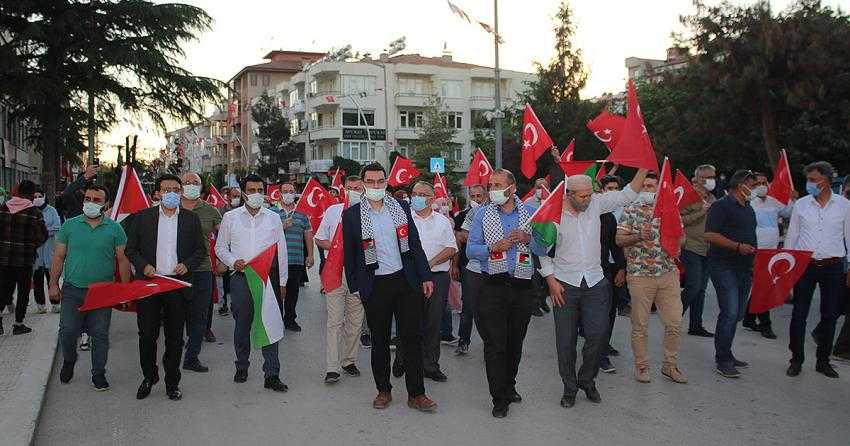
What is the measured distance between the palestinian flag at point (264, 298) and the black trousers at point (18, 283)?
3.95m

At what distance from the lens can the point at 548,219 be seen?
19.9ft

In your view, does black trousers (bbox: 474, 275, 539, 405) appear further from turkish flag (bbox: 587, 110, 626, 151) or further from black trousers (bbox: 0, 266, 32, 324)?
black trousers (bbox: 0, 266, 32, 324)

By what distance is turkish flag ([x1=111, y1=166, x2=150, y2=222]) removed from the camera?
7977mm

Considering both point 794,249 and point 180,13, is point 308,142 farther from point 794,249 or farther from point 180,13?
point 794,249

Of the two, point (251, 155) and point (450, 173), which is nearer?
point (450, 173)

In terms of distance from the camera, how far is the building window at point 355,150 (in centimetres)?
7512

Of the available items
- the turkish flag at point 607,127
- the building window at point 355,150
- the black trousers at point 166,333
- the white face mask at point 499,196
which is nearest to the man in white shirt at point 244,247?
the black trousers at point 166,333

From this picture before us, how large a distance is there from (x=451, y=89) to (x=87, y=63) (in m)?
57.9

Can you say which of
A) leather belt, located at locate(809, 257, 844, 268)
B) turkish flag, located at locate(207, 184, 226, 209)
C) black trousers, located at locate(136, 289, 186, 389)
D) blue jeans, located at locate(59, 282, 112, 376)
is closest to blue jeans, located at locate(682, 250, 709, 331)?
leather belt, located at locate(809, 257, 844, 268)

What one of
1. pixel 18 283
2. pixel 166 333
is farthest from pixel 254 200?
pixel 18 283

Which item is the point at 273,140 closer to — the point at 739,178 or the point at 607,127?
the point at 607,127

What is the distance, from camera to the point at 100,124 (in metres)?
A: 24.9

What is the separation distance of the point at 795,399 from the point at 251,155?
101m

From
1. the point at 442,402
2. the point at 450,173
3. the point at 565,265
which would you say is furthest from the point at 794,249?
the point at 450,173
